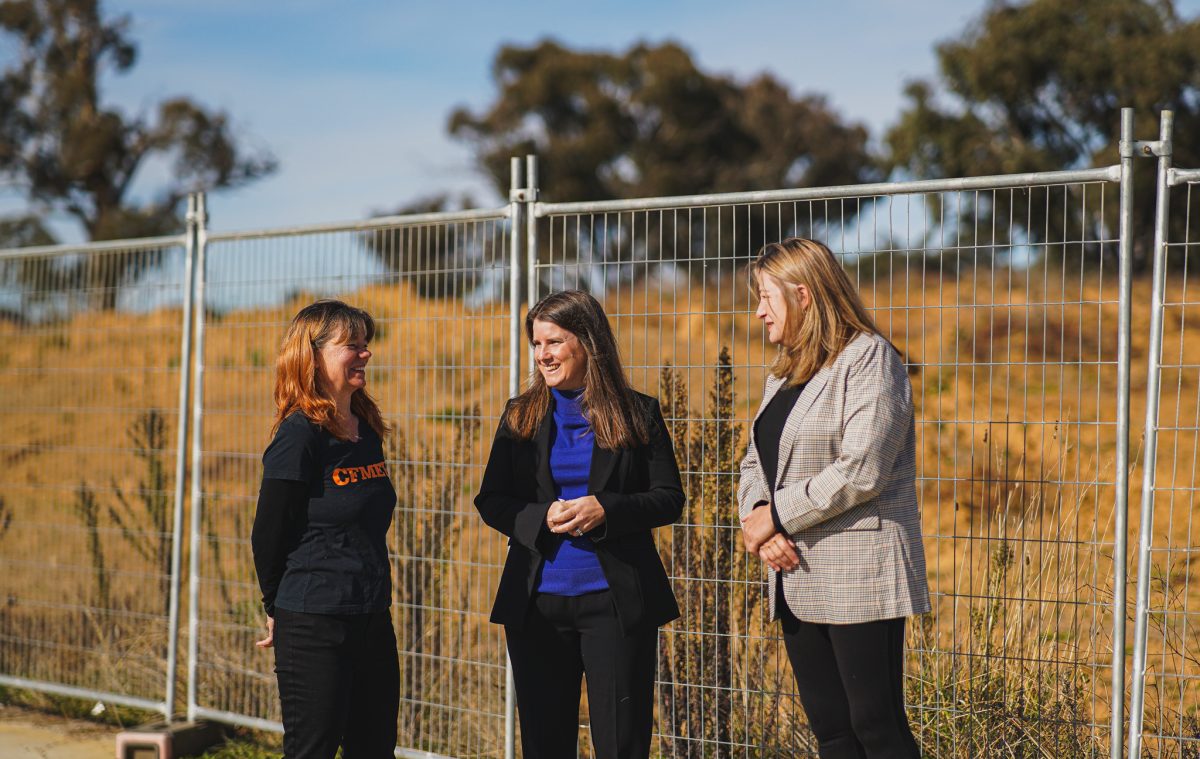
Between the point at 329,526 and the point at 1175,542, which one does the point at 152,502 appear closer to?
the point at 329,526

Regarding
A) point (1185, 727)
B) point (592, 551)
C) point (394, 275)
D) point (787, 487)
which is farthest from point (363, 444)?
point (1185, 727)

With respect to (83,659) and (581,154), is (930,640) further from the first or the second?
(581,154)

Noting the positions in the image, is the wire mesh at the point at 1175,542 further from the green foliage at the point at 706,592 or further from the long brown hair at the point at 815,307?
the green foliage at the point at 706,592

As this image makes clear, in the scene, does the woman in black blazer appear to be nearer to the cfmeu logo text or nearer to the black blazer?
the black blazer

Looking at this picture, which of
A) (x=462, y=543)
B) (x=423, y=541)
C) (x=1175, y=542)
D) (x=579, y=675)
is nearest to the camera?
(x=579, y=675)

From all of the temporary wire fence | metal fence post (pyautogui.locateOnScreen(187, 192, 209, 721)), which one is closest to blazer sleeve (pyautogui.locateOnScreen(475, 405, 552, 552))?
the temporary wire fence

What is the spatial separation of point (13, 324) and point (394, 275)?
2.67m

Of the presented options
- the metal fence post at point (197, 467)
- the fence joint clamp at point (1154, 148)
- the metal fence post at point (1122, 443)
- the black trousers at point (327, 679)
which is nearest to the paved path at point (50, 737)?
the metal fence post at point (197, 467)

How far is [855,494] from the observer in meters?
2.92

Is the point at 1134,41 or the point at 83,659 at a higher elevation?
the point at 1134,41

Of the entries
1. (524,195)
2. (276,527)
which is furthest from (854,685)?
(524,195)

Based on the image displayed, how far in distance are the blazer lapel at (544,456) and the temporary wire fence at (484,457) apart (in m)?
0.84

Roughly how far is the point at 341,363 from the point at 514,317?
46.4 inches

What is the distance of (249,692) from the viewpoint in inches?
210
